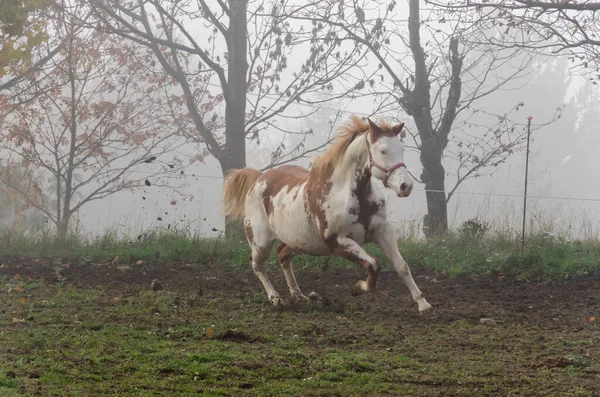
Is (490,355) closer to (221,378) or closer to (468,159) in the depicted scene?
(221,378)

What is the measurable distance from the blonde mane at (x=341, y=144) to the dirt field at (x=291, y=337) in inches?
49.0

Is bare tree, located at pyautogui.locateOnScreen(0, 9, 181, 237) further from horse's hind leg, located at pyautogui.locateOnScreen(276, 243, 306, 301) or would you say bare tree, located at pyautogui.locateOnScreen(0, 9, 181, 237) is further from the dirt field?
horse's hind leg, located at pyautogui.locateOnScreen(276, 243, 306, 301)

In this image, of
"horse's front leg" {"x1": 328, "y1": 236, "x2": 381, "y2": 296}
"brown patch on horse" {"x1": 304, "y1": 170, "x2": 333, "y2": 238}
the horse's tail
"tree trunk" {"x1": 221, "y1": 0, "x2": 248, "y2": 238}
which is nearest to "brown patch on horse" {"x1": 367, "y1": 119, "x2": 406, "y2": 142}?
"brown patch on horse" {"x1": 304, "y1": 170, "x2": 333, "y2": 238}

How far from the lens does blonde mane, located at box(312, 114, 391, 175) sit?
6457mm

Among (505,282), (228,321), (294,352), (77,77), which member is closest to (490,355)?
(294,352)

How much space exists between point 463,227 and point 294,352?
234 inches

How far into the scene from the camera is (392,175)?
5.80m

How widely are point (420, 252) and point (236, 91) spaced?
15.8ft

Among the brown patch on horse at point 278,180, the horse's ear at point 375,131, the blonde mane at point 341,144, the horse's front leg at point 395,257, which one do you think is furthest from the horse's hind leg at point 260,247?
the horse's ear at point 375,131

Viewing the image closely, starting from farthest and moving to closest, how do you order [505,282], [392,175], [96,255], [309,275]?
[96,255] < [309,275] < [505,282] < [392,175]

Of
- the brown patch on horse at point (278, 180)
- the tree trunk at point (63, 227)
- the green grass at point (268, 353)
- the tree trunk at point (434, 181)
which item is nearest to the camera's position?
the green grass at point (268, 353)

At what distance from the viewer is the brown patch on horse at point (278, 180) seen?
7207mm

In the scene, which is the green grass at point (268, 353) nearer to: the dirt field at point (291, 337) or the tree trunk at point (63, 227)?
the dirt field at point (291, 337)

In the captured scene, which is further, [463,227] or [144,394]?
[463,227]
